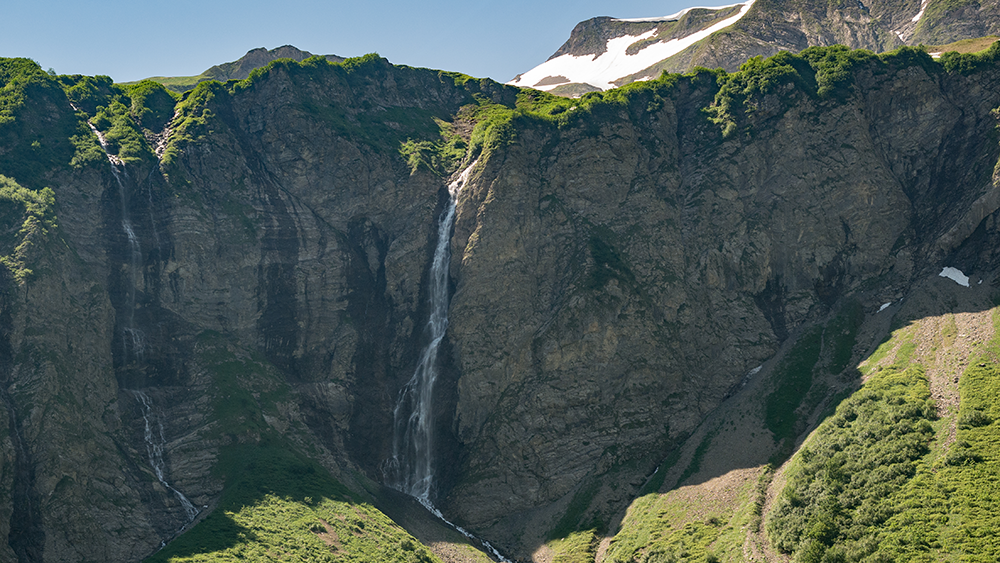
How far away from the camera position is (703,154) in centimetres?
9056

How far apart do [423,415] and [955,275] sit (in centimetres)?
5657

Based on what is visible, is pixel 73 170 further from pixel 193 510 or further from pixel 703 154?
pixel 703 154

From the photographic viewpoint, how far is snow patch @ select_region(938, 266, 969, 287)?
67.0 meters

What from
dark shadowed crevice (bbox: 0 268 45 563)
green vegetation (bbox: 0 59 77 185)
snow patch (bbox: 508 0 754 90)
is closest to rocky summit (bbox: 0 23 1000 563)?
dark shadowed crevice (bbox: 0 268 45 563)

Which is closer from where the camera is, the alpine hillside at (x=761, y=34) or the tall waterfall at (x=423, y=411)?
the tall waterfall at (x=423, y=411)

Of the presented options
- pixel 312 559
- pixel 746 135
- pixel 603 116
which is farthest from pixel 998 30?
pixel 312 559

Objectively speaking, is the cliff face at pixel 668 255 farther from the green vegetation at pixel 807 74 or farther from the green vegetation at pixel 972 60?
the green vegetation at pixel 972 60

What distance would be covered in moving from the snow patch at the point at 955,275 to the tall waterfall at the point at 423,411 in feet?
174

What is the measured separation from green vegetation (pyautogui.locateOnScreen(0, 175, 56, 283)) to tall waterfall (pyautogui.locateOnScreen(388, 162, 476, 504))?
3982 centimetres

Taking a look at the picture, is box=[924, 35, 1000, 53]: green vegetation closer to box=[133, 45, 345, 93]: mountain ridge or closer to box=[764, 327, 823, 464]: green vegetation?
box=[764, 327, 823, 464]: green vegetation

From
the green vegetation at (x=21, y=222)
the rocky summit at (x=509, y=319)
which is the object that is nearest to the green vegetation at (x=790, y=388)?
the rocky summit at (x=509, y=319)

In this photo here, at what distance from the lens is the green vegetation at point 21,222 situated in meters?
66.6

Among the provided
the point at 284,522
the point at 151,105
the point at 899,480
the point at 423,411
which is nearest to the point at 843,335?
the point at 899,480

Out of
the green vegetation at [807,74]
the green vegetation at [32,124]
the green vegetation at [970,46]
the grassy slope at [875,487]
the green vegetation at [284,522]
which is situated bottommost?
the grassy slope at [875,487]
